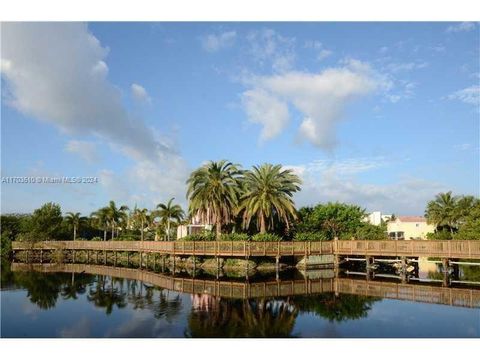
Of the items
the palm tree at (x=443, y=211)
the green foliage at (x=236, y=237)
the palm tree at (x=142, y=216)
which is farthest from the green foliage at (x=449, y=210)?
the palm tree at (x=142, y=216)

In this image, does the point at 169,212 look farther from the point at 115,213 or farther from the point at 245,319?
the point at 245,319

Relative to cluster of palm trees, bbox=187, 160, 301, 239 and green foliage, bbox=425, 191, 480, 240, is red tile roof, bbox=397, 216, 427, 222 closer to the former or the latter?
green foliage, bbox=425, 191, 480, 240

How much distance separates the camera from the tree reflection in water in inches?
650

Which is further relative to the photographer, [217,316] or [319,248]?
[319,248]

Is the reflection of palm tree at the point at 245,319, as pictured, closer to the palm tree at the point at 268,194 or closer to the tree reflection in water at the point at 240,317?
the tree reflection in water at the point at 240,317

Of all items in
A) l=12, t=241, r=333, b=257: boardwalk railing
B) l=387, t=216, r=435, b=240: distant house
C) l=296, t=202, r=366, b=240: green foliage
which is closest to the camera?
l=12, t=241, r=333, b=257: boardwalk railing

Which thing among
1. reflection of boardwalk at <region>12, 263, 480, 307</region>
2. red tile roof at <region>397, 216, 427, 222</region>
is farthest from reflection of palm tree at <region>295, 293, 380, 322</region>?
red tile roof at <region>397, 216, 427, 222</region>

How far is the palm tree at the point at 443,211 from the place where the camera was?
61.5 metres

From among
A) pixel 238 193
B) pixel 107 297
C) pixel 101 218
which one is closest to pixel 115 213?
pixel 101 218

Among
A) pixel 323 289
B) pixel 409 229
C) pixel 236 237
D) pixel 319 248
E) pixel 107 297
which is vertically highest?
pixel 409 229

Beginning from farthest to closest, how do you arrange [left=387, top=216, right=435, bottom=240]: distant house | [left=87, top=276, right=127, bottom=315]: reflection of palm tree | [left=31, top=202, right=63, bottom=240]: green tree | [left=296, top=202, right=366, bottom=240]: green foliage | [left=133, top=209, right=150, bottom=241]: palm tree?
[left=387, top=216, right=435, bottom=240]: distant house
[left=133, top=209, right=150, bottom=241]: palm tree
[left=31, top=202, right=63, bottom=240]: green tree
[left=296, top=202, right=366, bottom=240]: green foliage
[left=87, top=276, right=127, bottom=315]: reflection of palm tree

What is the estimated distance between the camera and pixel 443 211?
205 feet

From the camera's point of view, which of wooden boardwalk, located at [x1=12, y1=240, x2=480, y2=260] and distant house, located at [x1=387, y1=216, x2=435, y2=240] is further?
distant house, located at [x1=387, y1=216, x2=435, y2=240]

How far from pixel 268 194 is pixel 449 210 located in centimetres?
3471
